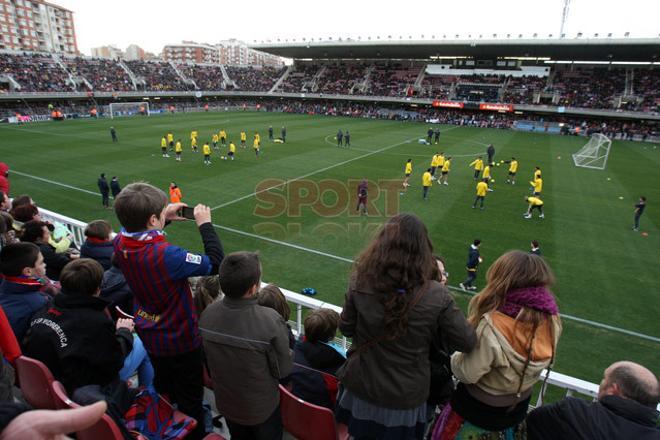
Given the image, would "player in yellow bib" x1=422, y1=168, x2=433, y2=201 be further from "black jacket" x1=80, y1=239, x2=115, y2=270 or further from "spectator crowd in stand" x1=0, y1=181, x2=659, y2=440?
"spectator crowd in stand" x1=0, y1=181, x2=659, y2=440

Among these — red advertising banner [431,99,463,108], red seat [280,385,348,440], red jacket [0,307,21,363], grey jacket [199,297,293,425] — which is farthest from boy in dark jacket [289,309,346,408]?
red advertising banner [431,99,463,108]

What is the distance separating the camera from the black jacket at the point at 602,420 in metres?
2.13

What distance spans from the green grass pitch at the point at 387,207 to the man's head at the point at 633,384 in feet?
19.0

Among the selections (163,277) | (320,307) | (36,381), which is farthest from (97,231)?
(320,307)

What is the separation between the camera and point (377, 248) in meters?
2.40

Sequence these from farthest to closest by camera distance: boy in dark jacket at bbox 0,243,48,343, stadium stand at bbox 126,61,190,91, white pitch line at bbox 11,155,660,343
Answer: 1. stadium stand at bbox 126,61,190,91
2. white pitch line at bbox 11,155,660,343
3. boy in dark jacket at bbox 0,243,48,343

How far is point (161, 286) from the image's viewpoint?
9.41 feet

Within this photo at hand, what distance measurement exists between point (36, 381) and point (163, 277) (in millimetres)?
1337

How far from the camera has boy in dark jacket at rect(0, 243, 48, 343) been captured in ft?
11.1

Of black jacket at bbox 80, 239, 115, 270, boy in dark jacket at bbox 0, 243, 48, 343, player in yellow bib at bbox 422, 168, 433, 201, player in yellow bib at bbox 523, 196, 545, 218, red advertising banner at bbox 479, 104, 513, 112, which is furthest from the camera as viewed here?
red advertising banner at bbox 479, 104, 513, 112

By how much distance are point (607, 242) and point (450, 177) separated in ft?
31.1

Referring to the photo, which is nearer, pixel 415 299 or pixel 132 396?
pixel 415 299

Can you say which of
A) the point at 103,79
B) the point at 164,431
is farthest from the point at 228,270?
the point at 103,79

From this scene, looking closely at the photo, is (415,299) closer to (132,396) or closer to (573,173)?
(132,396)
